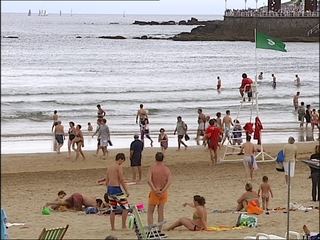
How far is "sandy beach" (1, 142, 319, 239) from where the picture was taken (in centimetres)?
1052

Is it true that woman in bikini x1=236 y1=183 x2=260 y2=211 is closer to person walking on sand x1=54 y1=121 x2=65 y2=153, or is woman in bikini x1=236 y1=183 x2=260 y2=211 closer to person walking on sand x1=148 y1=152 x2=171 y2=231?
person walking on sand x1=148 y1=152 x2=171 y2=231

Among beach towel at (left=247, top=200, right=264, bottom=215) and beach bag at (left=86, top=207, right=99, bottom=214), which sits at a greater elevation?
beach towel at (left=247, top=200, right=264, bottom=215)

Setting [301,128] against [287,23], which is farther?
[287,23]

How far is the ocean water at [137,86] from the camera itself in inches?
1072

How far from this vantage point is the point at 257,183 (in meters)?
15.4

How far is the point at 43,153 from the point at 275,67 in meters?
49.5

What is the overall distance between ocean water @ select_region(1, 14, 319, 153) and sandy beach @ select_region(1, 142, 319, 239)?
230 cm

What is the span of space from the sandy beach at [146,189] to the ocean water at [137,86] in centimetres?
230

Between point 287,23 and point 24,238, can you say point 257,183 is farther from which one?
point 287,23

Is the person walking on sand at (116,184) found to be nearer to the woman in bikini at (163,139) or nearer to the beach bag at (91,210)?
the beach bag at (91,210)

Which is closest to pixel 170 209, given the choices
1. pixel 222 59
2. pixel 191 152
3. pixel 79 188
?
pixel 79 188

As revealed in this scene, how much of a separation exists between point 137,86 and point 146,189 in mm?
32597

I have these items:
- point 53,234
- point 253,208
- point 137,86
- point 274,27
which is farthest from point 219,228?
point 274,27

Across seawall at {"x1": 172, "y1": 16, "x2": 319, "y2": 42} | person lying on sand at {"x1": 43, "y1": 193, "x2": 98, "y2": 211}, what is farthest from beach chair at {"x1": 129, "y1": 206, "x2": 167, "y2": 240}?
seawall at {"x1": 172, "y1": 16, "x2": 319, "y2": 42}
